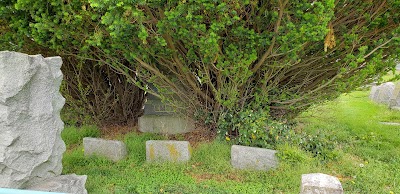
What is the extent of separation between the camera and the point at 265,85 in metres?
4.14

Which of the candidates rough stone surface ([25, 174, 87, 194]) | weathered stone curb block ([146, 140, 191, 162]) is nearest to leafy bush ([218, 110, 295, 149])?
weathered stone curb block ([146, 140, 191, 162])

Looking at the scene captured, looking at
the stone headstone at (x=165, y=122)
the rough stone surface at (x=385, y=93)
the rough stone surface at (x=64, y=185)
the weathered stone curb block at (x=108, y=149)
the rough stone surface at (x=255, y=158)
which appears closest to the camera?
the rough stone surface at (x=64, y=185)

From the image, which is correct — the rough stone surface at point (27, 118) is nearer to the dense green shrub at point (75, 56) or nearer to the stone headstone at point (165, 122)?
the dense green shrub at point (75, 56)

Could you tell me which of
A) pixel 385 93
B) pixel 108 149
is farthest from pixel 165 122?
pixel 385 93

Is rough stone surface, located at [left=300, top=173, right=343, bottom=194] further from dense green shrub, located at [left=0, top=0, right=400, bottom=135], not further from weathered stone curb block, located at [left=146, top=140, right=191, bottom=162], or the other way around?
weathered stone curb block, located at [left=146, top=140, right=191, bottom=162]

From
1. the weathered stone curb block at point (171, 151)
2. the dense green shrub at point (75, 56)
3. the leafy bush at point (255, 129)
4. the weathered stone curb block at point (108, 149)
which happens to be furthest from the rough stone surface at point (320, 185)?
the dense green shrub at point (75, 56)

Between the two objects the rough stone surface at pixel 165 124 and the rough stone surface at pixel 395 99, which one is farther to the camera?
the rough stone surface at pixel 395 99

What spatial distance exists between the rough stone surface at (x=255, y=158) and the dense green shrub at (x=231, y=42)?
35cm

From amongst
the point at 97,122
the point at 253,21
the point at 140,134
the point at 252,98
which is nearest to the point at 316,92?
the point at 252,98

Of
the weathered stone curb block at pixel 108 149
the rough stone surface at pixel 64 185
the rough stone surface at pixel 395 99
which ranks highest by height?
the rough stone surface at pixel 395 99

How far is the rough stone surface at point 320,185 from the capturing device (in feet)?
8.48

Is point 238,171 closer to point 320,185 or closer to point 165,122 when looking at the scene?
point 320,185

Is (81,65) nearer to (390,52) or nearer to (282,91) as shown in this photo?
(282,91)

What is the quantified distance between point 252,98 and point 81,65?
2.46 metres
